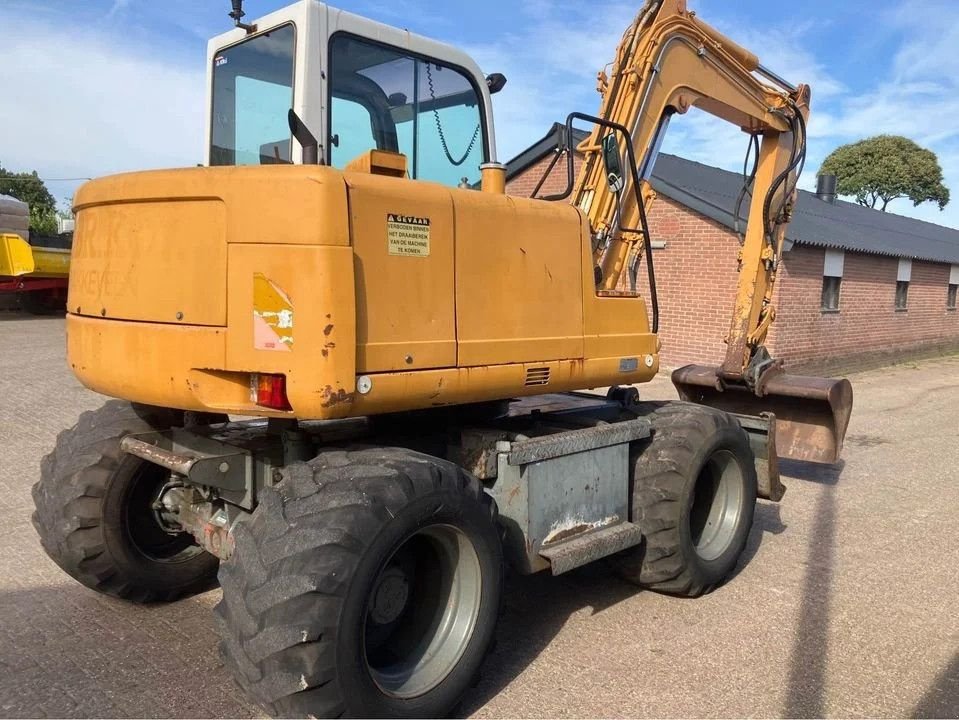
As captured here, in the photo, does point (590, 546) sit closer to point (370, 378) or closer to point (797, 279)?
point (370, 378)

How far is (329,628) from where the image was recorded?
2.79 m

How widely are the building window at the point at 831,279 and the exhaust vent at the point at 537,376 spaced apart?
1268 centimetres

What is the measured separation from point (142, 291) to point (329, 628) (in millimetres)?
1581

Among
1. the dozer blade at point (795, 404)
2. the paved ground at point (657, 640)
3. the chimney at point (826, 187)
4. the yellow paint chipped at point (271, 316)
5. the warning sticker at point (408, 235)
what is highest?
the chimney at point (826, 187)

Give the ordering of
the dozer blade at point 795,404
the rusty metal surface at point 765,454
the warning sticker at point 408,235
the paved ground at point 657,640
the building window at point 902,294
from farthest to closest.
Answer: the building window at point 902,294 < the dozer blade at point 795,404 < the rusty metal surface at point 765,454 < the paved ground at point 657,640 < the warning sticker at point 408,235

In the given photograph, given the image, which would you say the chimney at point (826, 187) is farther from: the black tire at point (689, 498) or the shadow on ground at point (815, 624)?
the black tire at point (689, 498)

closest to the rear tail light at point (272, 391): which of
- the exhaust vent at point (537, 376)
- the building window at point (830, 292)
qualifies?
the exhaust vent at point (537, 376)

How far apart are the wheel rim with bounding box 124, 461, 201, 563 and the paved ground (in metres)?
0.29

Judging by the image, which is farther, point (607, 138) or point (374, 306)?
point (607, 138)

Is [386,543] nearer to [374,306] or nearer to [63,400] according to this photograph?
[374,306]

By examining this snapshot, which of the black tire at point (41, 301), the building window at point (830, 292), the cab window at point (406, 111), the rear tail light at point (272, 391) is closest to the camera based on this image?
the rear tail light at point (272, 391)

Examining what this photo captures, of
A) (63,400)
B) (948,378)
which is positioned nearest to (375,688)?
(63,400)

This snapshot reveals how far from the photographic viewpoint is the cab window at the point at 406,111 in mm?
3992

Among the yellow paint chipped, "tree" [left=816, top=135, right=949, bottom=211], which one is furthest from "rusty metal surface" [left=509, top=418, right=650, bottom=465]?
"tree" [left=816, top=135, right=949, bottom=211]
